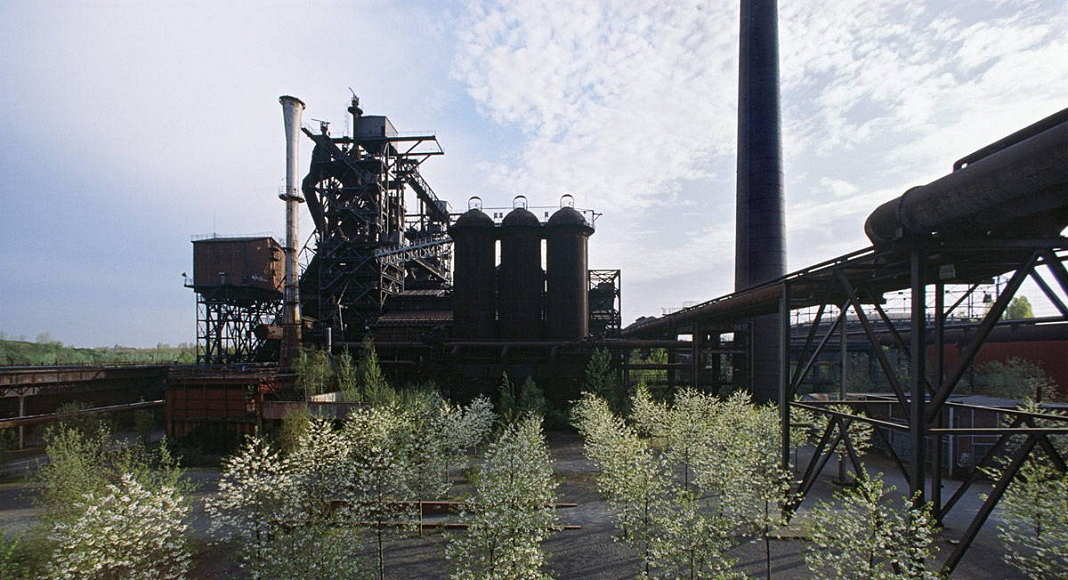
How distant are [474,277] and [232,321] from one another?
83.7 feet

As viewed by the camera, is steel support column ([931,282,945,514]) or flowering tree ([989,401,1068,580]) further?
steel support column ([931,282,945,514])

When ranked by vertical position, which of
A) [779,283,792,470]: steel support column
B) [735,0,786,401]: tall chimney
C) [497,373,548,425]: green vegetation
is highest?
[735,0,786,401]: tall chimney

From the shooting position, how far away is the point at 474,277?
31812 millimetres

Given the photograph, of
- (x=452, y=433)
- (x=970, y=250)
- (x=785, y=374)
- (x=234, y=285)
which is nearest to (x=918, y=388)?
(x=970, y=250)

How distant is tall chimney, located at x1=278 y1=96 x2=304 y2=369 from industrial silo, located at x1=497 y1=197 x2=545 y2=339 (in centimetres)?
1511

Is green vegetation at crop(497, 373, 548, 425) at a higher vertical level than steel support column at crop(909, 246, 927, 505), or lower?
lower

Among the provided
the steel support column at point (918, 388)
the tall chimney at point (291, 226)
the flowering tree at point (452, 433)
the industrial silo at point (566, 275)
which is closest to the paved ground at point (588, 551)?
the flowering tree at point (452, 433)

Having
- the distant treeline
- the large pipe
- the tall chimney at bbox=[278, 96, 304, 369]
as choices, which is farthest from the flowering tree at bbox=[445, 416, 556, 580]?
the distant treeline

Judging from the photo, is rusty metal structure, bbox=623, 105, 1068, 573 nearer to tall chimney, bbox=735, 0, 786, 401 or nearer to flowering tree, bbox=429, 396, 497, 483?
flowering tree, bbox=429, 396, 497, 483

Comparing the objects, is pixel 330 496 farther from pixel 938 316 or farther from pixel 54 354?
pixel 54 354

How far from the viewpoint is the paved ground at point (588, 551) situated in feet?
34.5

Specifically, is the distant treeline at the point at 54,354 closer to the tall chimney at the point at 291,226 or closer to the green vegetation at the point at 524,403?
the tall chimney at the point at 291,226

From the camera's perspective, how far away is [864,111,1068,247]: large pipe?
17.6 ft

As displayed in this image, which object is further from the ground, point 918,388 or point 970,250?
point 970,250
